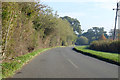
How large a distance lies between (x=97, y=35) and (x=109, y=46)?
77.7ft

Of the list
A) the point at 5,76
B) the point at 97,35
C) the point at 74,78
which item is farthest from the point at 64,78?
the point at 97,35

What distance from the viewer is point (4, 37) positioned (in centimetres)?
1302

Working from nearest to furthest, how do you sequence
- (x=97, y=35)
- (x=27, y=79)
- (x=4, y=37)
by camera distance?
(x=27, y=79) < (x=4, y=37) < (x=97, y=35)

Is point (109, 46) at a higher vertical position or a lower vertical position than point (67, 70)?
lower

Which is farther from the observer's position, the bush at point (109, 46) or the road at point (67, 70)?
the bush at point (109, 46)

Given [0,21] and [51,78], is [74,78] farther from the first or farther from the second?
[0,21]

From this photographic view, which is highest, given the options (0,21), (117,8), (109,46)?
(117,8)

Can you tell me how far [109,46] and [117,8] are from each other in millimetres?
7600

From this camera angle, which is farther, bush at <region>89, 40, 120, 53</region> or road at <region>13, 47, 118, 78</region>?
bush at <region>89, 40, 120, 53</region>

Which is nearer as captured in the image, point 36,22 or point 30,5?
point 30,5

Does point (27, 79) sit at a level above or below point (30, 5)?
below

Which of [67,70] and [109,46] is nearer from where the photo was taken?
[67,70]

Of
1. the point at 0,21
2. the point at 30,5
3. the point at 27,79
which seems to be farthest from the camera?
the point at 30,5

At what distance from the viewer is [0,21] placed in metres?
11.3
